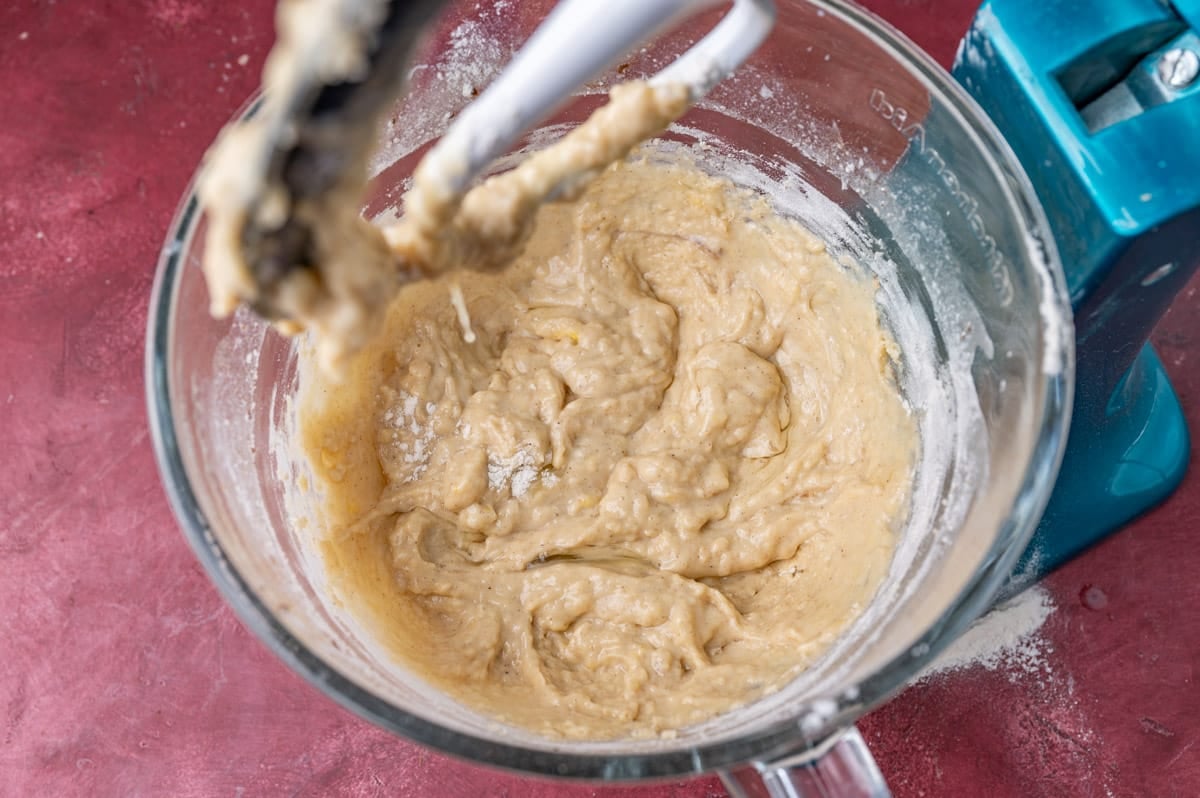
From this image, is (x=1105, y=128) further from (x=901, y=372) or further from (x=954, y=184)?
(x=901, y=372)

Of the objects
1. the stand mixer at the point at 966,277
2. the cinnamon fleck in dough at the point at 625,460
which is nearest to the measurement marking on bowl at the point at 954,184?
the stand mixer at the point at 966,277

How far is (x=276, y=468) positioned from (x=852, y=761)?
0.82 m

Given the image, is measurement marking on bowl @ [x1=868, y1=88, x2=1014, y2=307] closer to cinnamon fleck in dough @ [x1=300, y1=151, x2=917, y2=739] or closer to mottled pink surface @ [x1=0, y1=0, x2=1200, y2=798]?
cinnamon fleck in dough @ [x1=300, y1=151, x2=917, y2=739]

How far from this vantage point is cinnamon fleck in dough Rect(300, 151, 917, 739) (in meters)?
1.33

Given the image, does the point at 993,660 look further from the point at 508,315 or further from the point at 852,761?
the point at 508,315

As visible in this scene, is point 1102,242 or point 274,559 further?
point 274,559

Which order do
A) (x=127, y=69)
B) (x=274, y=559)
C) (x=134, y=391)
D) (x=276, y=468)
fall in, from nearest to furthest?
(x=274, y=559)
(x=276, y=468)
(x=134, y=391)
(x=127, y=69)

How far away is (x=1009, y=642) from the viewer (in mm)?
1703

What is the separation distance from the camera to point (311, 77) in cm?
66

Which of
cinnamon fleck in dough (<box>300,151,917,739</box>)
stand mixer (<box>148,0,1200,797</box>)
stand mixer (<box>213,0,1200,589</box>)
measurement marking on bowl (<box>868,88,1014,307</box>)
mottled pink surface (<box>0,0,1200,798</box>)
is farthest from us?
mottled pink surface (<box>0,0,1200,798</box>)

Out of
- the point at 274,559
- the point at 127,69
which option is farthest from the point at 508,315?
the point at 127,69

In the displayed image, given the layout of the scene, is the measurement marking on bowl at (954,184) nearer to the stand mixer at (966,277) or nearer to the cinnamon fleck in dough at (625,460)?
the stand mixer at (966,277)

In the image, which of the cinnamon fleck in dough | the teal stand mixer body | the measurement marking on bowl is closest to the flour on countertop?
the cinnamon fleck in dough

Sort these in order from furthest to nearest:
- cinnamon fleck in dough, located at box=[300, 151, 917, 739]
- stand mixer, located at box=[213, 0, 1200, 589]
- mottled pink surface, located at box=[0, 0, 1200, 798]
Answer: mottled pink surface, located at box=[0, 0, 1200, 798], cinnamon fleck in dough, located at box=[300, 151, 917, 739], stand mixer, located at box=[213, 0, 1200, 589]
